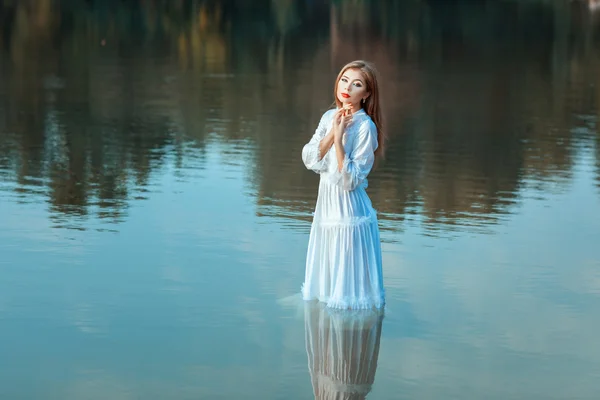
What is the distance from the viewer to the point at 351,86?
781 centimetres

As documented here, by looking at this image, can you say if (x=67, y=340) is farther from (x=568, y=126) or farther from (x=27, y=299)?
(x=568, y=126)

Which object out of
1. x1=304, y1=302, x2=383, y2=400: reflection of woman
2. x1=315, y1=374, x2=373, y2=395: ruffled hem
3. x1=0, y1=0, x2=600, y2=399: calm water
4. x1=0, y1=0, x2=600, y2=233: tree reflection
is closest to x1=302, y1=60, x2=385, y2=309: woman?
x1=304, y1=302, x2=383, y2=400: reflection of woman

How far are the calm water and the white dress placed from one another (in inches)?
8.1

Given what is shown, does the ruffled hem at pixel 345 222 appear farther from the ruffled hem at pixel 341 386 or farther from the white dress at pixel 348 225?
the ruffled hem at pixel 341 386

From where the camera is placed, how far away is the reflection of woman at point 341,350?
6770 millimetres

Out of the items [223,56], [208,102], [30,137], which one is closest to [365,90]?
[30,137]

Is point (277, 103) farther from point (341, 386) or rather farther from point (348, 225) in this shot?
point (341, 386)

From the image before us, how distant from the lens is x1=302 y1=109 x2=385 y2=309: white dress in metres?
7.88

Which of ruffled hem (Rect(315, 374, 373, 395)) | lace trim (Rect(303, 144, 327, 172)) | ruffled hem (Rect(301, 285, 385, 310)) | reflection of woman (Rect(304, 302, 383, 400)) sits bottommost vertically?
ruffled hem (Rect(315, 374, 373, 395))

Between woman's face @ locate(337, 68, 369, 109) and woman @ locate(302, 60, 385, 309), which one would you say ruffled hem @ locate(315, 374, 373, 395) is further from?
woman's face @ locate(337, 68, 369, 109)

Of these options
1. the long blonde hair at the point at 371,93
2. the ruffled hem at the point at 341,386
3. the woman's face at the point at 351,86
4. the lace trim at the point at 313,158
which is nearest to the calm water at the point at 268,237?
→ the ruffled hem at the point at 341,386

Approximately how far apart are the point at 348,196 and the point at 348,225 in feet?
0.66

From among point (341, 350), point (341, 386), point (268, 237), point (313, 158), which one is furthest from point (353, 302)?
point (268, 237)

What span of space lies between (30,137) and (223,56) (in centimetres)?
1383
